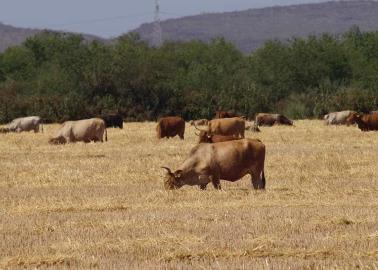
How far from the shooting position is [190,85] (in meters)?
69.7

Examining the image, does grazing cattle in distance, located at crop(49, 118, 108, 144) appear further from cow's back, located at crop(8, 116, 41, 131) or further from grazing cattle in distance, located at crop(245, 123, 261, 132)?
→ cow's back, located at crop(8, 116, 41, 131)

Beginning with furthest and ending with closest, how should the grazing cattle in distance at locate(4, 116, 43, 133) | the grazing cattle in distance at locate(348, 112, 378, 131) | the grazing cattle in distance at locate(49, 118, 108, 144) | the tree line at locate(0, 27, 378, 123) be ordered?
the tree line at locate(0, 27, 378, 123) < the grazing cattle in distance at locate(4, 116, 43, 133) < the grazing cattle in distance at locate(348, 112, 378, 131) < the grazing cattle in distance at locate(49, 118, 108, 144)

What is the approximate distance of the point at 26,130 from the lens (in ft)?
144

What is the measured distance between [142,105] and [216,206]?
47.7 metres

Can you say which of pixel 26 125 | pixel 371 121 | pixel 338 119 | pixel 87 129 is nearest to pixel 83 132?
pixel 87 129

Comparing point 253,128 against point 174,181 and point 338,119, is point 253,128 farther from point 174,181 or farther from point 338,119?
point 174,181

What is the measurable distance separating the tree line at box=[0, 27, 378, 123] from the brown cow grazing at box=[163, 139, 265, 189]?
41480 mm

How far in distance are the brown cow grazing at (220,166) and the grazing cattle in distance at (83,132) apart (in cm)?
1670

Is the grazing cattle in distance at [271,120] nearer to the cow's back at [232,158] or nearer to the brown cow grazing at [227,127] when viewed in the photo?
the brown cow grazing at [227,127]

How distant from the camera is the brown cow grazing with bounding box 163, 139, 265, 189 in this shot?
18266 millimetres

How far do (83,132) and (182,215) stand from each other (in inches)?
826

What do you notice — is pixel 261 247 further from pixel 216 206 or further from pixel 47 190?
pixel 47 190

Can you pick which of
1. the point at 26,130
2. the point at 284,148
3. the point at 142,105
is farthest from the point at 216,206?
the point at 142,105

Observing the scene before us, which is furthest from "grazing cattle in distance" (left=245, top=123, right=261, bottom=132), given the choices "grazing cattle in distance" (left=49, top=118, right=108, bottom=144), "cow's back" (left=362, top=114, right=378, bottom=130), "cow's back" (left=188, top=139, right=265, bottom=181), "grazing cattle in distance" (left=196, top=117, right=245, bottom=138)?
"cow's back" (left=188, top=139, right=265, bottom=181)
